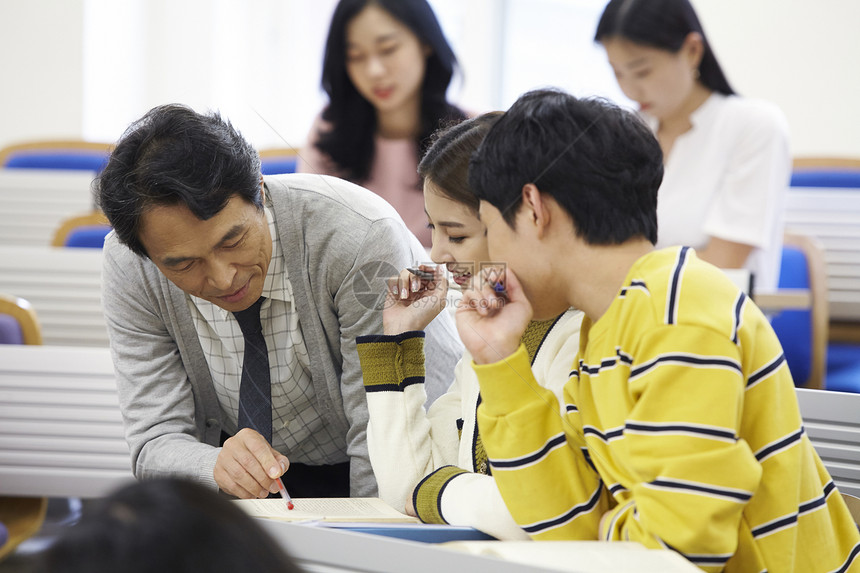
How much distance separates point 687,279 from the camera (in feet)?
2.00

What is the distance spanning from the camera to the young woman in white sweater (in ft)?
2.43

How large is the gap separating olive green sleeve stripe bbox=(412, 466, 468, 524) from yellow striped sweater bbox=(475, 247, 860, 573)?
0.09 meters

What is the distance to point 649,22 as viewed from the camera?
1.50 metres

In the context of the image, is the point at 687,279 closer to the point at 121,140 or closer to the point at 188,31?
the point at 121,140

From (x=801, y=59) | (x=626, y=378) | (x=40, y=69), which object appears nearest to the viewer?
(x=626, y=378)

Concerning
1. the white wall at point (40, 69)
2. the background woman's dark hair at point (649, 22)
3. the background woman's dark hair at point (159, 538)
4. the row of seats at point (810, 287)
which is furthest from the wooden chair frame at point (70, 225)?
the background woman's dark hair at point (159, 538)

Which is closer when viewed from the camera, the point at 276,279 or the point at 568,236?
the point at 568,236

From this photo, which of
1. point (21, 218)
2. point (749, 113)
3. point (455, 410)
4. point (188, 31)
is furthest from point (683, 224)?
point (188, 31)

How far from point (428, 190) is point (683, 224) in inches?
39.4

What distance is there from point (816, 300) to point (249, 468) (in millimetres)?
1352

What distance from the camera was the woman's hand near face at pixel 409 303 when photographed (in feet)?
2.76

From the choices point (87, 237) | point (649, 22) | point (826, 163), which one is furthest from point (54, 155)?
point (826, 163)

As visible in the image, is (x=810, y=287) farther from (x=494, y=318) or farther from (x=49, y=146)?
(x=49, y=146)

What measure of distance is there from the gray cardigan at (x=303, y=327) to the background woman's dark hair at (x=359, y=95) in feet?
0.14
